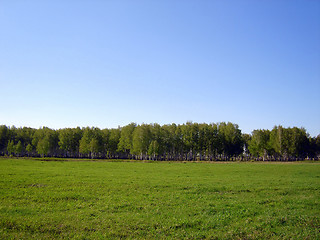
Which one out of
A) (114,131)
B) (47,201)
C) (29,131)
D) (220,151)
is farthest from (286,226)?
(29,131)

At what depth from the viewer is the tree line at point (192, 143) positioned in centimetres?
12738

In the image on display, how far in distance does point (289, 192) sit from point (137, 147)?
10318 cm

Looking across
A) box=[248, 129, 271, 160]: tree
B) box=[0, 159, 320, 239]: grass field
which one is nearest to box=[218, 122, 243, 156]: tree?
box=[248, 129, 271, 160]: tree

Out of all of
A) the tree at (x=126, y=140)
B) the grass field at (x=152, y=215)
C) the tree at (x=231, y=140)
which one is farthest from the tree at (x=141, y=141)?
the grass field at (x=152, y=215)

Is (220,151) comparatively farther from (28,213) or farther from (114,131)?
(28,213)

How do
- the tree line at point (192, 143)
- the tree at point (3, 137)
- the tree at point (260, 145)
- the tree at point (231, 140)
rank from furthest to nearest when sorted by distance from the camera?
the tree at point (3, 137) → the tree at point (231, 140) → the tree at point (260, 145) → the tree line at point (192, 143)


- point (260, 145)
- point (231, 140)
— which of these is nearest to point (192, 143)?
point (231, 140)

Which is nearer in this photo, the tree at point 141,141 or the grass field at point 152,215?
the grass field at point 152,215

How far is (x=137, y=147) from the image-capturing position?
412 feet

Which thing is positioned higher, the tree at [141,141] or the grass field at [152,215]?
the tree at [141,141]

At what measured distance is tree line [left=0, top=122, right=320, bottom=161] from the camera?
127m

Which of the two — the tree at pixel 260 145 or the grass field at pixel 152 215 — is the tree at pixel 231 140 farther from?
the grass field at pixel 152 215

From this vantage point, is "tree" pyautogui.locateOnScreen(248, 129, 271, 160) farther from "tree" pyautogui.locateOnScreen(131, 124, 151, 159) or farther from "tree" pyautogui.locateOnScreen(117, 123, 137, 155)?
"tree" pyautogui.locateOnScreen(117, 123, 137, 155)

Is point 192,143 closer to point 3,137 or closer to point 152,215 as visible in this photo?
point 152,215
